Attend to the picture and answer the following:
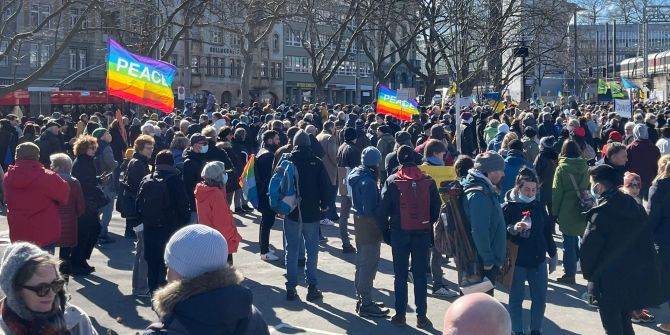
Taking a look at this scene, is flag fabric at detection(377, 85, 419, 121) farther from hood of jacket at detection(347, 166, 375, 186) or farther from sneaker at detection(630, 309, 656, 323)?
sneaker at detection(630, 309, 656, 323)

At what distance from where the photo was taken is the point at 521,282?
7.16 metres

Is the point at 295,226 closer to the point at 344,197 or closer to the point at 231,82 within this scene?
the point at 344,197

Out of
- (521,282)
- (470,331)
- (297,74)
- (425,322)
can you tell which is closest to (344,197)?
(425,322)

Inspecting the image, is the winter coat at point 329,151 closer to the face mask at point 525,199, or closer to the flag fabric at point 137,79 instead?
the flag fabric at point 137,79

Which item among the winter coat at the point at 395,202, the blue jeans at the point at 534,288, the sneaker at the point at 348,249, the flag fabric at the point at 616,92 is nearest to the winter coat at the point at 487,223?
the blue jeans at the point at 534,288

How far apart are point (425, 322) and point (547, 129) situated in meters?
9.77

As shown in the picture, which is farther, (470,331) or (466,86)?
(466,86)

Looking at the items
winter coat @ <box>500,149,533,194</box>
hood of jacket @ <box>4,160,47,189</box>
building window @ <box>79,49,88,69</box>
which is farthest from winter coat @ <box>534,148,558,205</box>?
building window @ <box>79,49,88,69</box>

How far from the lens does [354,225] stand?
8.73 m

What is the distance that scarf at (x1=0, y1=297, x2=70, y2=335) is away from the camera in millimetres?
3619

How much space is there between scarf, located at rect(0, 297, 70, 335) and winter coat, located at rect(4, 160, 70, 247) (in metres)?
4.80

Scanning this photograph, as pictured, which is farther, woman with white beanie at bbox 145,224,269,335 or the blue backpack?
the blue backpack

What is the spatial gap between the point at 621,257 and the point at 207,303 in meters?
3.81

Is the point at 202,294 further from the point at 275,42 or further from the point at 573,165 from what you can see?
the point at 275,42
